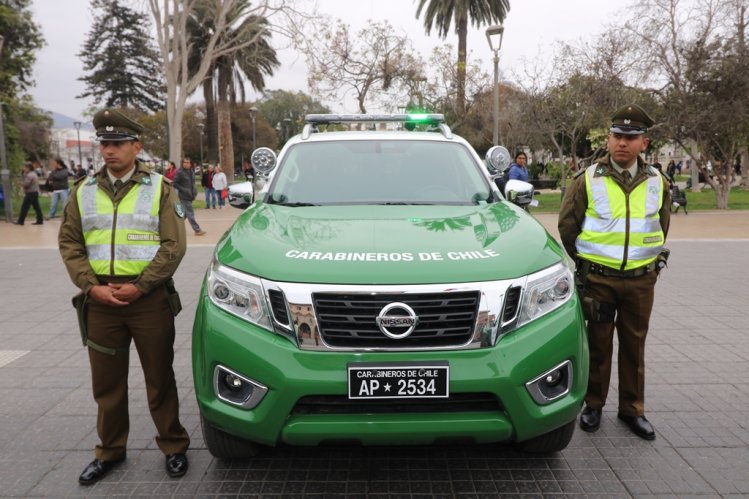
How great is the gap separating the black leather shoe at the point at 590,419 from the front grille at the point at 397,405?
1.33 m

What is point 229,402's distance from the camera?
2.70m

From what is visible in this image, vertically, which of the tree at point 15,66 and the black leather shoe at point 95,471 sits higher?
the tree at point 15,66

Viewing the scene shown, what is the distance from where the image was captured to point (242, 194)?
427 cm

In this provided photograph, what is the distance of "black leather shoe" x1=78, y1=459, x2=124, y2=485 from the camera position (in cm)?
310

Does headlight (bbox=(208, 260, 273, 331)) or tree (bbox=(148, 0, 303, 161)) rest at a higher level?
tree (bbox=(148, 0, 303, 161))

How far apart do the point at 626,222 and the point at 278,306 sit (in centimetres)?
201

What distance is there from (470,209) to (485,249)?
0.82 meters

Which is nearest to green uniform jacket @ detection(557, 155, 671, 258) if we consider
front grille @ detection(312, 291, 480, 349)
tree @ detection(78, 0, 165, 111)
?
front grille @ detection(312, 291, 480, 349)

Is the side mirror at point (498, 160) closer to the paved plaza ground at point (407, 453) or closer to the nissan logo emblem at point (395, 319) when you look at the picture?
the paved plaza ground at point (407, 453)

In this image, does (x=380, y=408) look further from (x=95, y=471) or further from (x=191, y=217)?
(x=191, y=217)

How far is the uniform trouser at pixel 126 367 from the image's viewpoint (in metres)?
3.09

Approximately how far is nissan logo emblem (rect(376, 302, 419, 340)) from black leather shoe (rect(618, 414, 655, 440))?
1812mm

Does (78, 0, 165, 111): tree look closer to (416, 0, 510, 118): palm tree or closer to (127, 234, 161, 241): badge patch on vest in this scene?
(416, 0, 510, 118): palm tree

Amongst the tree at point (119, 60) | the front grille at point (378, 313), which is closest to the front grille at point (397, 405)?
the front grille at point (378, 313)
